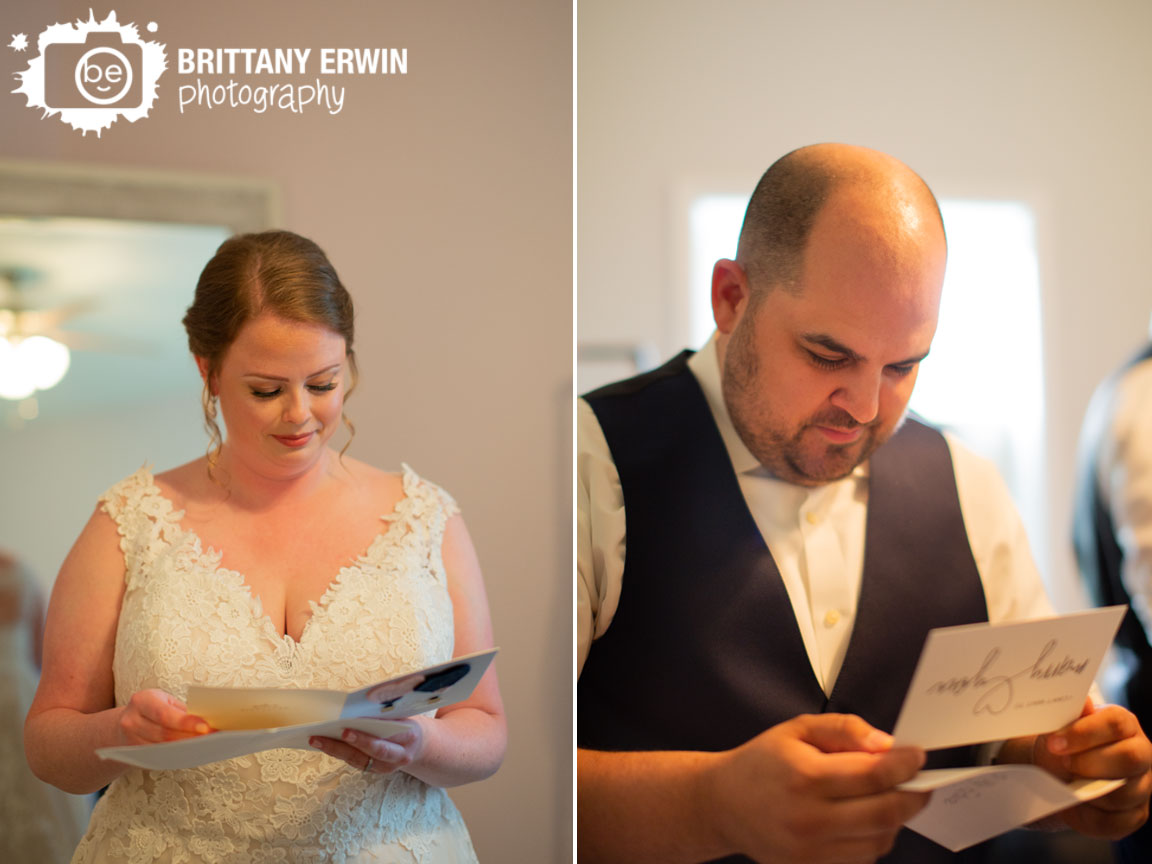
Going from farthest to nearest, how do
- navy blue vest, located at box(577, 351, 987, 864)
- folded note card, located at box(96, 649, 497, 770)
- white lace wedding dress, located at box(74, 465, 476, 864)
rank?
1. navy blue vest, located at box(577, 351, 987, 864)
2. white lace wedding dress, located at box(74, 465, 476, 864)
3. folded note card, located at box(96, 649, 497, 770)

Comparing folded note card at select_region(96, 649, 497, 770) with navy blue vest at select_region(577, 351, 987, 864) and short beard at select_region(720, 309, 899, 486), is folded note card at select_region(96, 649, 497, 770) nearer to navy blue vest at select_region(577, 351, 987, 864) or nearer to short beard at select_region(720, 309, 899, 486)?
navy blue vest at select_region(577, 351, 987, 864)

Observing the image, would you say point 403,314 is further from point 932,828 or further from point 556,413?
point 932,828

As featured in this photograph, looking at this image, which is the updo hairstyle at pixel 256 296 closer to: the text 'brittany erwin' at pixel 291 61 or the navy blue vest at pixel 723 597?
the text 'brittany erwin' at pixel 291 61

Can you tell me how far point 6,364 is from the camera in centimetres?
165

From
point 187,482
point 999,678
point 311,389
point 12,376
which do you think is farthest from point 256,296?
point 999,678

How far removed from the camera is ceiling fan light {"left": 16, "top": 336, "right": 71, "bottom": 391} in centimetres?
165

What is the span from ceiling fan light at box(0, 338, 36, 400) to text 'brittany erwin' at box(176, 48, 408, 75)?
560 mm

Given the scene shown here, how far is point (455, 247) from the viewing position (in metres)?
1.73

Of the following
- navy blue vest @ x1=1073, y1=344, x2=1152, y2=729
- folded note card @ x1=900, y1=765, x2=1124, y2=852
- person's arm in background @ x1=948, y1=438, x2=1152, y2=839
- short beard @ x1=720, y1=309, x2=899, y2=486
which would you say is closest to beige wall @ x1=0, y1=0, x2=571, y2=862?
short beard @ x1=720, y1=309, x2=899, y2=486

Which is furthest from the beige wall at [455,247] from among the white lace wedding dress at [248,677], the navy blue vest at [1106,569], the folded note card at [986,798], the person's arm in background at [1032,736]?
the navy blue vest at [1106,569]

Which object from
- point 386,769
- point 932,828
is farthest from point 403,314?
point 932,828

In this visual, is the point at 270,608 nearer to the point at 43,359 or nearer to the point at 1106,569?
the point at 43,359

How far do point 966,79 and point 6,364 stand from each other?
170cm

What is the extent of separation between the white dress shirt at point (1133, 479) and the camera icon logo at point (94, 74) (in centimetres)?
175
